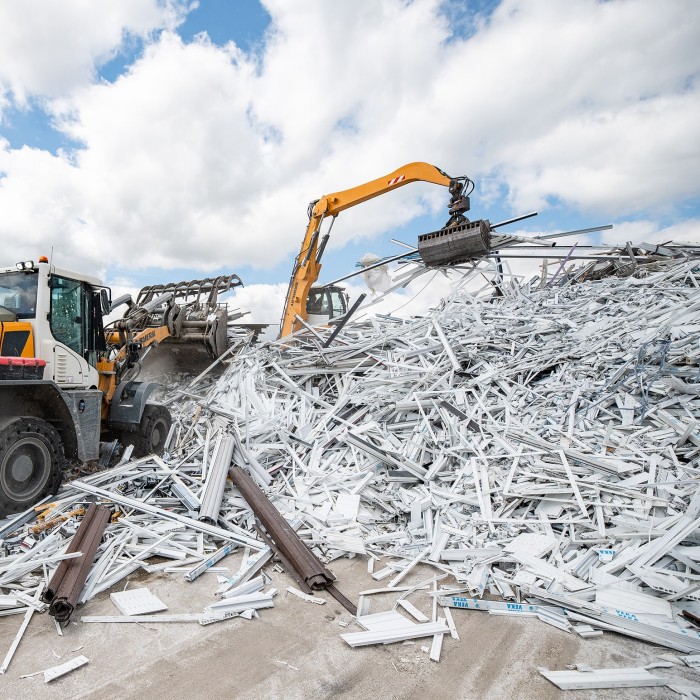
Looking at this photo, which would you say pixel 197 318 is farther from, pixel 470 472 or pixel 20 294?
pixel 470 472

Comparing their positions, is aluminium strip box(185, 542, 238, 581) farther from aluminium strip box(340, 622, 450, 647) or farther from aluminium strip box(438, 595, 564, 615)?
aluminium strip box(438, 595, 564, 615)

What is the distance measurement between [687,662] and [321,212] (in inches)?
402

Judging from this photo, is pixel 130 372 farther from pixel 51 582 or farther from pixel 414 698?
pixel 414 698

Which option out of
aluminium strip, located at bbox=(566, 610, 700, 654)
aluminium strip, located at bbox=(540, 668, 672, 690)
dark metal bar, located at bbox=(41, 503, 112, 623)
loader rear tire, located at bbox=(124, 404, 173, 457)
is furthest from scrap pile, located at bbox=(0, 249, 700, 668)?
aluminium strip, located at bbox=(540, 668, 672, 690)

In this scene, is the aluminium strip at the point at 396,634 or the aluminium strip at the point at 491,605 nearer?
the aluminium strip at the point at 396,634

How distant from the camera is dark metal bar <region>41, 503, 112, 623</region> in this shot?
3.89 m

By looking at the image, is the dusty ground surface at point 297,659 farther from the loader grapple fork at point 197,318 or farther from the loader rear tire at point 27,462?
the loader grapple fork at point 197,318

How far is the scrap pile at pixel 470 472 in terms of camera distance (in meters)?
4.32

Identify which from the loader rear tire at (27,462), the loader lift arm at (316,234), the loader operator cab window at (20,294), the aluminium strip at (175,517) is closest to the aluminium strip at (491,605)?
the aluminium strip at (175,517)

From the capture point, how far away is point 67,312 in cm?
729

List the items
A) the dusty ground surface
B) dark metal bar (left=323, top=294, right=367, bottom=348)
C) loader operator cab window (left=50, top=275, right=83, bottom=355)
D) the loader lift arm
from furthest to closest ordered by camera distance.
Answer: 1. the loader lift arm
2. dark metal bar (left=323, top=294, right=367, bottom=348)
3. loader operator cab window (left=50, top=275, right=83, bottom=355)
4. the dusty ground surface

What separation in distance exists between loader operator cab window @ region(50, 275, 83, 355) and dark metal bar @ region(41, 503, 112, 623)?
9.29 feet

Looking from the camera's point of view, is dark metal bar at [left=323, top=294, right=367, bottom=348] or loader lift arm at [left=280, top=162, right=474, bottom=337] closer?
dark metal bar at [left=323, top=294, right=367, bottom=348]

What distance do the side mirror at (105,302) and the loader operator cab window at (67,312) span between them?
40cm
